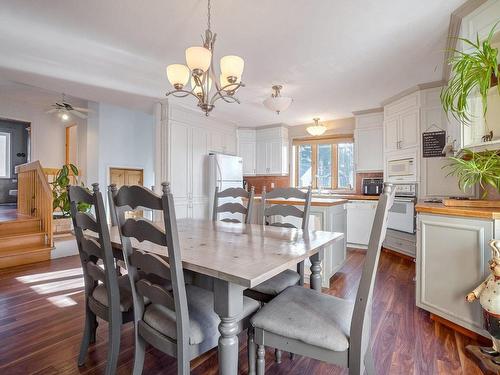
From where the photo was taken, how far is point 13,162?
7.50 m

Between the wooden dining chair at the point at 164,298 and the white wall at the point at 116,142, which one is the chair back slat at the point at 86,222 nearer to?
the wooden dining chair at the point at 164,298

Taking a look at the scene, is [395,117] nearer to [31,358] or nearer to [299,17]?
[299,17]

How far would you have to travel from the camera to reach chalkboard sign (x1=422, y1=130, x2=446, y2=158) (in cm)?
372

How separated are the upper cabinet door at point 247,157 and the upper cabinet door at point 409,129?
319 centimetres

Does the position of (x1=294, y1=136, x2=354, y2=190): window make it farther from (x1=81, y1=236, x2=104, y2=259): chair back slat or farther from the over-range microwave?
(x1=81, y1=236, x2=104, y2=259): chair back slat

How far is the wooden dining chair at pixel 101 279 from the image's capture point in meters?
1.35

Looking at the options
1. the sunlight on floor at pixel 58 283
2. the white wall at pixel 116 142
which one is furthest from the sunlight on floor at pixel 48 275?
the white wall at pixel 116 142

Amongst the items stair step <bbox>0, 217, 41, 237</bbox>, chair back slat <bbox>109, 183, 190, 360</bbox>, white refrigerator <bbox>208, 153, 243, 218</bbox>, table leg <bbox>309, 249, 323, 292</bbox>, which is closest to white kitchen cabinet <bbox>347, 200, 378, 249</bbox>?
white refrigerator <bbox>208, 153, 243, 218</bbox>

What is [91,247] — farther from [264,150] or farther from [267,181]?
[267,181]

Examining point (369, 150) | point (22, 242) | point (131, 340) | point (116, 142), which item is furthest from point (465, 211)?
point (116, 142)

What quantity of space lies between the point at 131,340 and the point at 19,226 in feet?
11.2

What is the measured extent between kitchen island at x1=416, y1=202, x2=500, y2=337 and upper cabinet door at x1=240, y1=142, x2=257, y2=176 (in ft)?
14.6

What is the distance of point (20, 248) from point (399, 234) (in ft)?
18.6

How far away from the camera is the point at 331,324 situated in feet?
3.62
